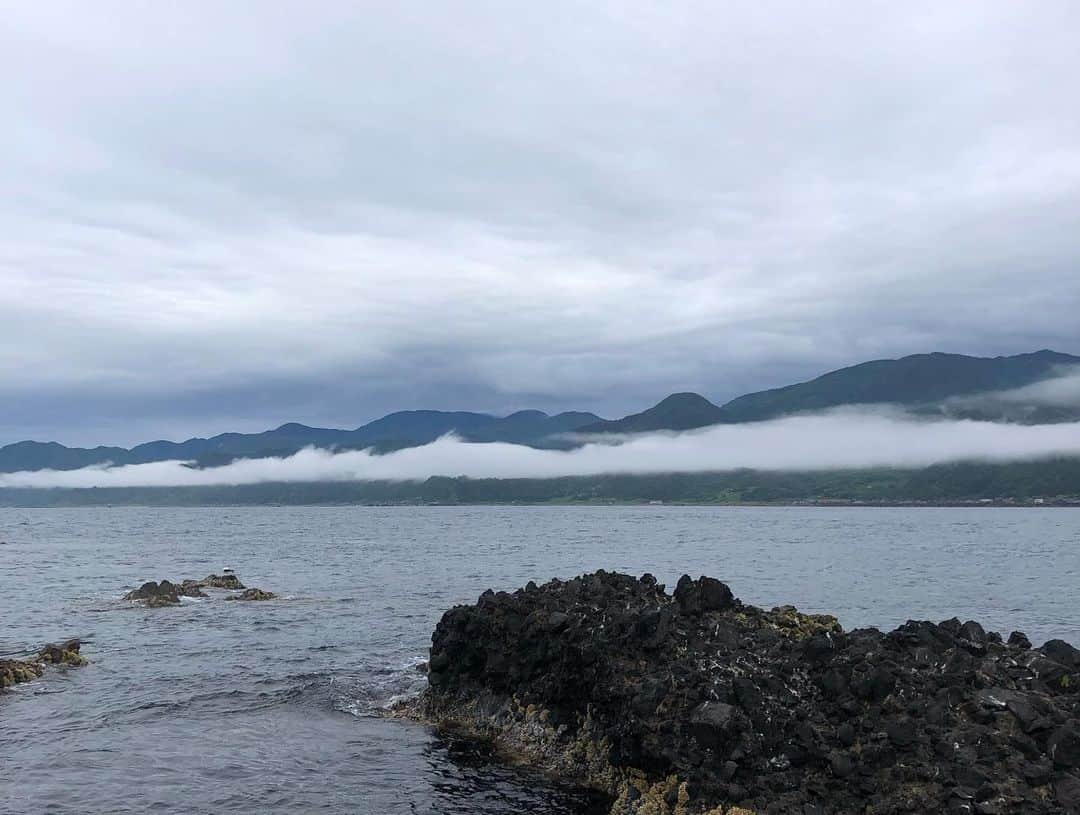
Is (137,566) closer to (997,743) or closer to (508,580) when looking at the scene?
(508,580)

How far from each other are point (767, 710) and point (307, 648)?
97.0 feet

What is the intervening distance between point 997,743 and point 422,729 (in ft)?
60.1

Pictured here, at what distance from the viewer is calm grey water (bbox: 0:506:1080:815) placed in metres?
24.1

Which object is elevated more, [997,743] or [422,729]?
[997,743]

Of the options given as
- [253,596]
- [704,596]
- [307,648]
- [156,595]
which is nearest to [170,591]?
[156,595]

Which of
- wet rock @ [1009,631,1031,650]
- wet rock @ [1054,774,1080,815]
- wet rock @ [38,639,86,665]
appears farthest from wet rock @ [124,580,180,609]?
wet rock @ [1054,774,1080,815]

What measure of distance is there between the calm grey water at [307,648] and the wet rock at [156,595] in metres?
1.51

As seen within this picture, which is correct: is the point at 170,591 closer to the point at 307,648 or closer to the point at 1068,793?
the point at 307,648

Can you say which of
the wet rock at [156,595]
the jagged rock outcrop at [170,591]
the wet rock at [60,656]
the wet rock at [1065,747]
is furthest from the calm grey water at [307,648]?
the wet rock at [1065,747]

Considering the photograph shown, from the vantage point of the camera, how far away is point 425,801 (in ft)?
76.6

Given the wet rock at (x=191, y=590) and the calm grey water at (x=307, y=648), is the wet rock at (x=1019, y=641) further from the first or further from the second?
the wet rock at (x=191, y=590)

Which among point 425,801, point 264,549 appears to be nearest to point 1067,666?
point 425,801

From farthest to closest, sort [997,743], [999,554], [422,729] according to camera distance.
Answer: [999,554] → [422,729] → [997,743]

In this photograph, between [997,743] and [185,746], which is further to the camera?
[185,746]
